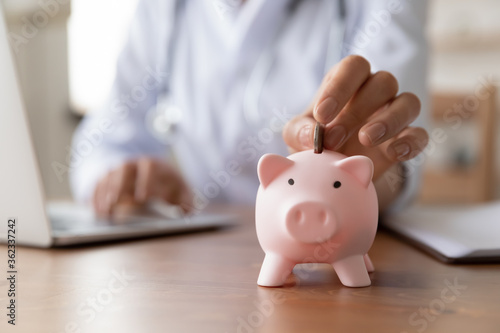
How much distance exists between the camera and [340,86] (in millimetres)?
394

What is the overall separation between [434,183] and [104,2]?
5.71 ft

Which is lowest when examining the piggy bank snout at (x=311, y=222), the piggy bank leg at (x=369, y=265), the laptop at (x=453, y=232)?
the laptop at (x=453, y=232)

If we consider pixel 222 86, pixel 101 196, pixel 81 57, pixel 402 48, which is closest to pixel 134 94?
pixel 222 86

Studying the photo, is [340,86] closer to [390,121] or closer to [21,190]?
[390,121]

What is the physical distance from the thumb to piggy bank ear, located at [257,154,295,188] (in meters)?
0.04

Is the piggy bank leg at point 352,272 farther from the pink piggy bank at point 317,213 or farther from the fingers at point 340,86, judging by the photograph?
the fingers at point 340,86

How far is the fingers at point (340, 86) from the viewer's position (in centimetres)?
38

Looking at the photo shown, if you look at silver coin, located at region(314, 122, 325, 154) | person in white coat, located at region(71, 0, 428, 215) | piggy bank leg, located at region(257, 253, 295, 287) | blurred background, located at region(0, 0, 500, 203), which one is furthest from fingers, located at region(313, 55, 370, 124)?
blurred background, located at region(0, 0, 500, 203)

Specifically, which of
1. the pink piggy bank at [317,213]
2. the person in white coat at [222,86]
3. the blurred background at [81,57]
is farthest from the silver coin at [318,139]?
the blurred background at [81,57]

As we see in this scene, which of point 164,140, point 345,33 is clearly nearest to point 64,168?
point 164,140

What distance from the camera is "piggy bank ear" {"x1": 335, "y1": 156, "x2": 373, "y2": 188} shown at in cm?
35

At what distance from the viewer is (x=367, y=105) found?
0.42 metres

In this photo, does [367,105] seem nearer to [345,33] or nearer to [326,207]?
[326,207]

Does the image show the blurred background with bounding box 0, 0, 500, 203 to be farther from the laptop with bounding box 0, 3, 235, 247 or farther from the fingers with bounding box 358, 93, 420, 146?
the fingers with bounding box 358, 93, 420, 146
